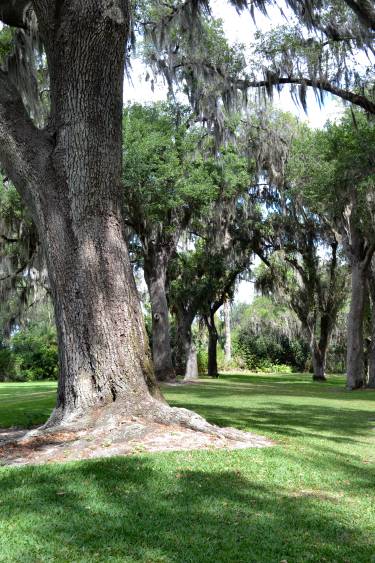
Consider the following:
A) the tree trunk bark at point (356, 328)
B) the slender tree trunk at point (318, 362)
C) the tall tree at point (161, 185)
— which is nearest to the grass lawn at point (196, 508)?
the tall tree at point (161, 185)

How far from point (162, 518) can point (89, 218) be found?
3.77 m

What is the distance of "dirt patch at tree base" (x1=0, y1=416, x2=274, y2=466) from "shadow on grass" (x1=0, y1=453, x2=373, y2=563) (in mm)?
532

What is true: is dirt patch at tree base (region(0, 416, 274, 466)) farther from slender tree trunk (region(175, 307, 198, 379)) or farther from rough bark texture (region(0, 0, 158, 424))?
slender tree trunk (region(175, 307, 198, 379))

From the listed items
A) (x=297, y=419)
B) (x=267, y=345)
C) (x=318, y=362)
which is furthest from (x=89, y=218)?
(x=267, y=345)

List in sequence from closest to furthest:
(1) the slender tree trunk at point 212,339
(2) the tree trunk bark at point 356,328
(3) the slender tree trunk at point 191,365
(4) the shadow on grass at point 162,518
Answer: (4) the shadow on grass at point 162,518, (2) the tree trunk bark at point 356,328, (3) the slender tree trunk at point 191,365, (1) the slender tree trunk at point 212,339

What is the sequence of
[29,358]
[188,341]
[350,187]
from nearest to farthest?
[350,187]
[188,341]
[29,358]

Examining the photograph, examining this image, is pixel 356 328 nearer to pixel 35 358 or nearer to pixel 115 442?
pixel 115 442

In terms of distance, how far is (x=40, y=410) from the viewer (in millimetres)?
10820

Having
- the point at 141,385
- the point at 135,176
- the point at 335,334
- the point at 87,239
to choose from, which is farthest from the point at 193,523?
the point at 335,334

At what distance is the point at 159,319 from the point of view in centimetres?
2145

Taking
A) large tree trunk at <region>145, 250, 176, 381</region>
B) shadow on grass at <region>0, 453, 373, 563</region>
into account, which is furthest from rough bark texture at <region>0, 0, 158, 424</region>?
large tree trunk at <region>145, 250, 176, 381</region>

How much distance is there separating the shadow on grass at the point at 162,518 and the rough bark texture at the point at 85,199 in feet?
5.62

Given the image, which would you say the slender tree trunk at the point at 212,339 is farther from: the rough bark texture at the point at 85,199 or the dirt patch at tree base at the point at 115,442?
the dirt patch at tree base at the point at 115,442

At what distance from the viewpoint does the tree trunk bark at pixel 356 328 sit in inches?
789
